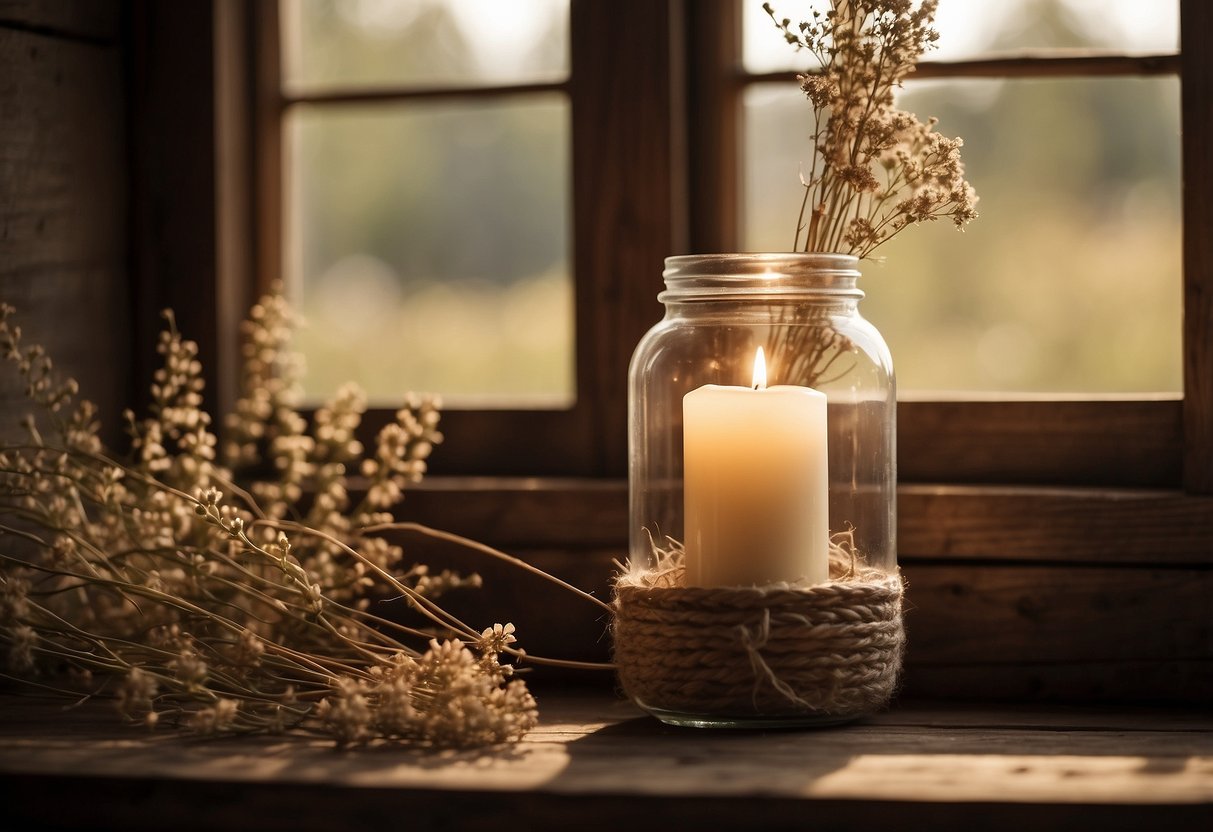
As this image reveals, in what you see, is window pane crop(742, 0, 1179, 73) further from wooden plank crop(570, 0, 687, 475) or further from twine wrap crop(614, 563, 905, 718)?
twine wrap crop(614, 563, 905, 718)

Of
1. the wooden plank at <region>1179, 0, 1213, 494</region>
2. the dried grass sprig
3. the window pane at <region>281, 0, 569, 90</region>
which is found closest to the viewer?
Result: the dried grass sprig

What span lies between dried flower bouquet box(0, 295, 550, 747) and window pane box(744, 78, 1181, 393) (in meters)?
0.48

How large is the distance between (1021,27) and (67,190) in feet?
3.21

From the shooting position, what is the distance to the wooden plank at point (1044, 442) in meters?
1.19

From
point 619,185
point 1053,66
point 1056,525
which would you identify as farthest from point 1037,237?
point 619,185

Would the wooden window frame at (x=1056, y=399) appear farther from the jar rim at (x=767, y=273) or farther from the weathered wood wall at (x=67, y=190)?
the weathered wood wall at (x=67, y=190)

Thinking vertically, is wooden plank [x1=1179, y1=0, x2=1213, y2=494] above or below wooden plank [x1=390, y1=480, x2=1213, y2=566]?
above

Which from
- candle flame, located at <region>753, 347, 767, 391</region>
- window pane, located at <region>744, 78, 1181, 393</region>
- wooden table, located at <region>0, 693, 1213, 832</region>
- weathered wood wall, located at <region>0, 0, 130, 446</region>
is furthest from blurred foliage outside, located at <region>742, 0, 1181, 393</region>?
weathered wood wall, located at <region>0, 0, 130, 446</region>

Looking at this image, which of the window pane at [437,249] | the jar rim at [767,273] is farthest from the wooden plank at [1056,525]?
the window pane at [437,249]

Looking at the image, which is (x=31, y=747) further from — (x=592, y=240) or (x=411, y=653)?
(x=592, y=240)

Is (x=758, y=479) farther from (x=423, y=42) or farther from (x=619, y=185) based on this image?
(x=423, y=42)

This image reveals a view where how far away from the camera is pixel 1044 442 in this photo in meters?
1.22

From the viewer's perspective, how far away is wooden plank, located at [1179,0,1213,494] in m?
1.12

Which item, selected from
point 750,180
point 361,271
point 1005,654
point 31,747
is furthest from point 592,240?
point 31,747
